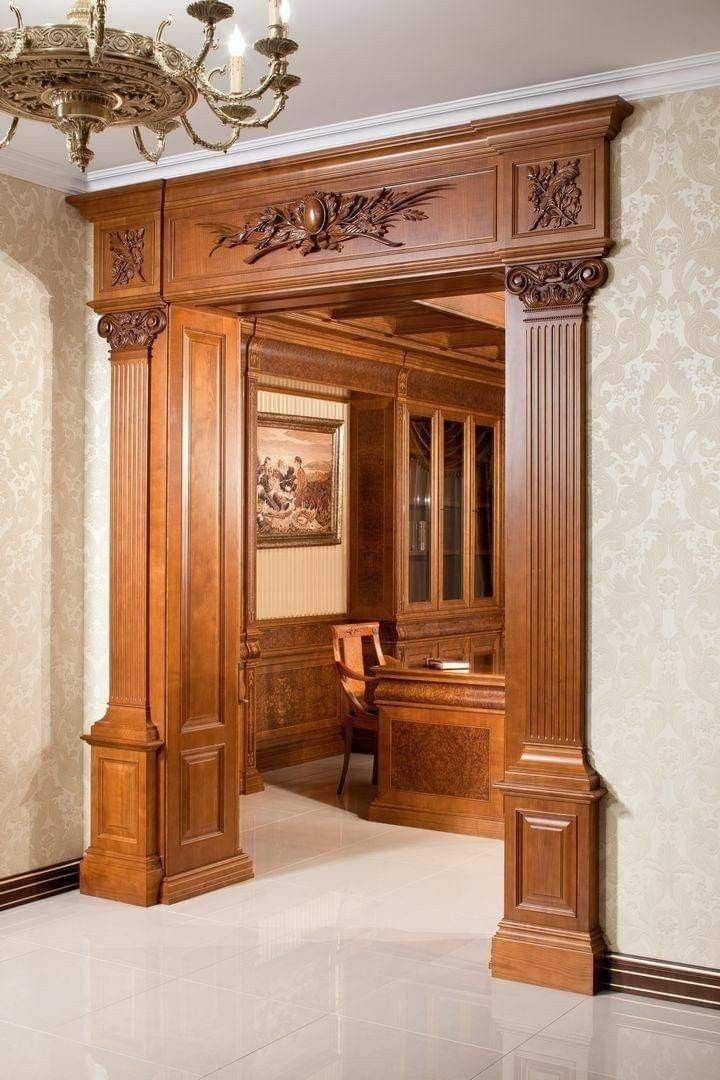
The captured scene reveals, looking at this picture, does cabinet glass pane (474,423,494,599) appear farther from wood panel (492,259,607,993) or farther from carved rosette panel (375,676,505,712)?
wood panel (492,259,607,993)

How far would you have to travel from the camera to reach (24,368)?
5137mm

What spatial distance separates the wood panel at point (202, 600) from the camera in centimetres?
513

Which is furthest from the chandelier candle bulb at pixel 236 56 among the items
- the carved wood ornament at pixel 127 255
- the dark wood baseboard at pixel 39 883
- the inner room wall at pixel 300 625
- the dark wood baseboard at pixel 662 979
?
the inner room wall at pixel 300 625

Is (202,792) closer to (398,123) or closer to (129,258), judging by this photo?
(129,258)

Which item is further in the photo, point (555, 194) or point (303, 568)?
point (303, 568)

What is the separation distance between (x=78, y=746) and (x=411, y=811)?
1960mm

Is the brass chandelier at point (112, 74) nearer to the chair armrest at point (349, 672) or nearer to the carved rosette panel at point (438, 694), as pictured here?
the carved rosette panel at point (438, 694)

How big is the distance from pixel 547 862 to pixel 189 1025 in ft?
4.30

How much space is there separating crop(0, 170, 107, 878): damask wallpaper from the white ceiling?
1483mm

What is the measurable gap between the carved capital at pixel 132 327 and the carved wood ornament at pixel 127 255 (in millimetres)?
142

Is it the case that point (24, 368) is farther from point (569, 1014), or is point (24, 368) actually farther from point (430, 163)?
point (569, 1014)

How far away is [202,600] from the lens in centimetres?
523

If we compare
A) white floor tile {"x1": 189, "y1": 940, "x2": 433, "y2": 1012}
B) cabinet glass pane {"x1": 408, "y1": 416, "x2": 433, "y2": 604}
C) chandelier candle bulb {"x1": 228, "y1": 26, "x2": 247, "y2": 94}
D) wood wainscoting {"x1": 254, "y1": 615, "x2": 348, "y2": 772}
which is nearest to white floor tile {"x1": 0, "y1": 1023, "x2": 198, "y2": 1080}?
white floor tile {"x1": 189, "y1": 940, "x2": 433, "y2": 1012}

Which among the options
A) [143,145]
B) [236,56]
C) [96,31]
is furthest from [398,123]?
[96,31]
